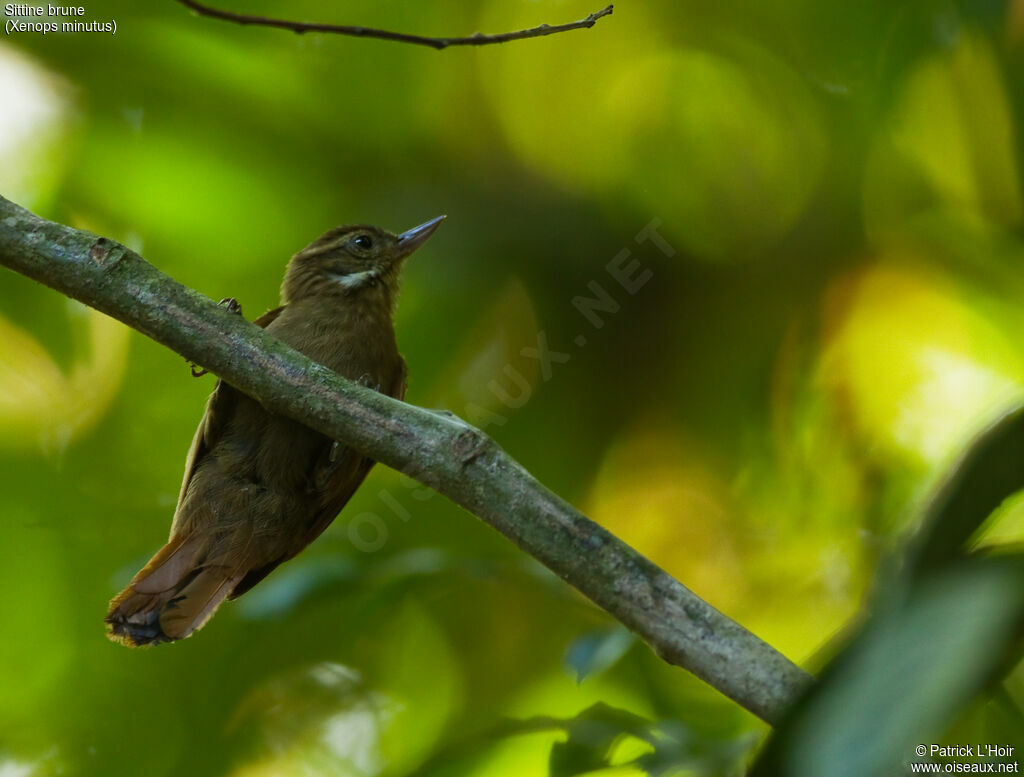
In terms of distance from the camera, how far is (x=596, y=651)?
253cm

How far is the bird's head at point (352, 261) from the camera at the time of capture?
12.3 feet

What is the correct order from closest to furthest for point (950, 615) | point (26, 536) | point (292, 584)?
point (950, 615) < point (292, 584) < point (26, 536)

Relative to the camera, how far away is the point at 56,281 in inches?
80.7

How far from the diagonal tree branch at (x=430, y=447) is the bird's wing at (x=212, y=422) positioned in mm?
1139

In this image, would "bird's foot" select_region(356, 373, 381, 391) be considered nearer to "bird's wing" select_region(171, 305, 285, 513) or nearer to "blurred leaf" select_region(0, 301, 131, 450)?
"bird's wing" select_region(171, 305, 285, 513)

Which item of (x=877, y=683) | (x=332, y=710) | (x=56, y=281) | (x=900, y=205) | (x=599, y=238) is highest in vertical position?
(x=900, y=205)

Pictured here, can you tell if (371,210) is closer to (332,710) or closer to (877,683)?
(332,710)

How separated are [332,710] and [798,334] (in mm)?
2353

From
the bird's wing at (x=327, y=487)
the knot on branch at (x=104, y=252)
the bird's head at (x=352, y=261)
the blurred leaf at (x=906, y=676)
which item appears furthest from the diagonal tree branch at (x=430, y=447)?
the bird's head at (x=352, y=261)

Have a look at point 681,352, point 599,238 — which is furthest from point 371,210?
point 681,352

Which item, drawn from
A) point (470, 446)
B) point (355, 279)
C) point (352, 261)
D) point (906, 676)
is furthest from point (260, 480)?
point (906, 676)

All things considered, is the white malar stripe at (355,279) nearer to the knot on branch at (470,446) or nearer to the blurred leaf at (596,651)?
the blurred leaf at (596,651)
